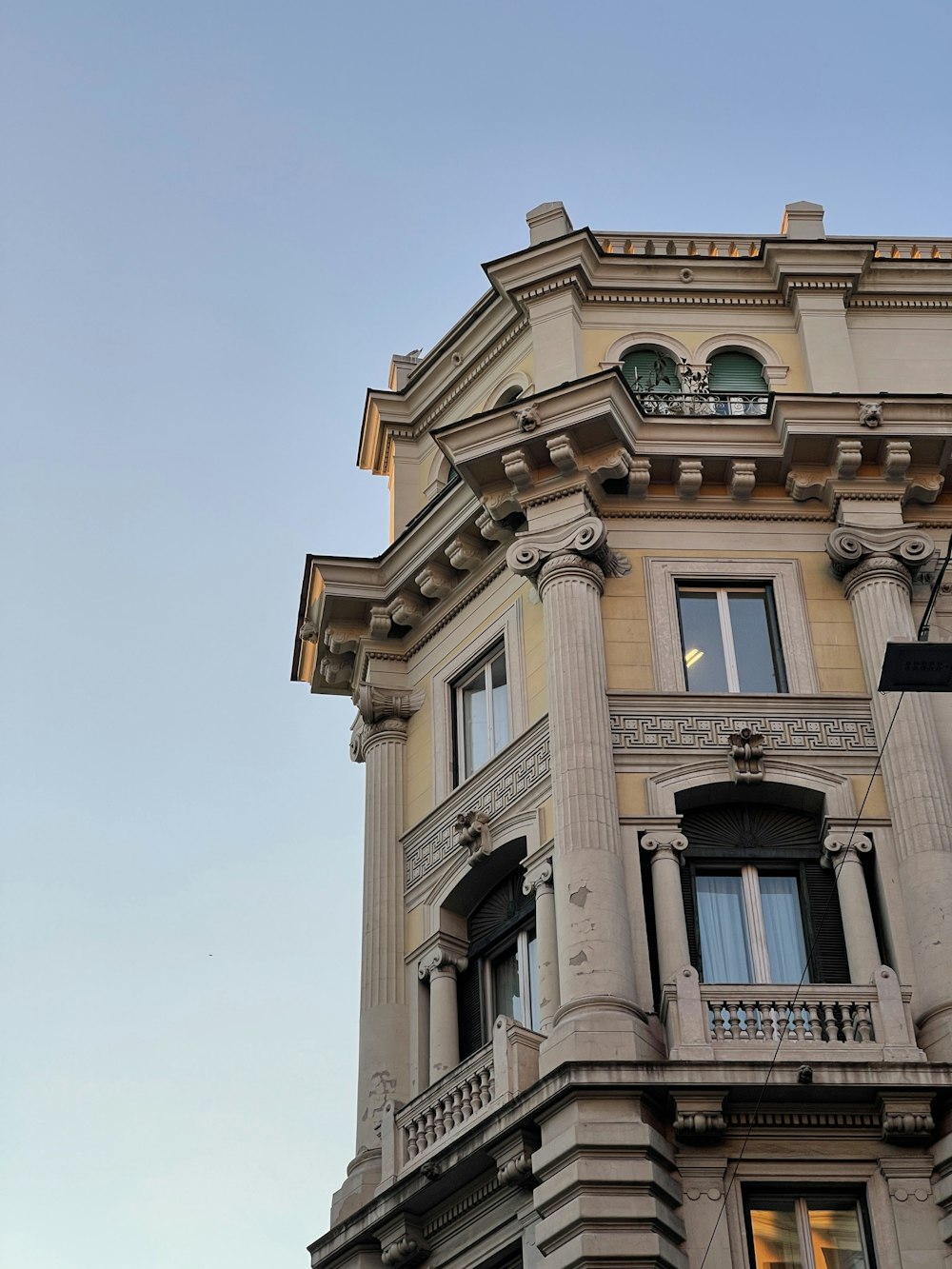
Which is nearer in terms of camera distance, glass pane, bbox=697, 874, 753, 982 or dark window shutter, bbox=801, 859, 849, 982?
dark window shutter, bbox=801, 859, 849, 982

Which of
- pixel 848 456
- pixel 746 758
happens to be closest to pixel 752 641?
pixel 746 758

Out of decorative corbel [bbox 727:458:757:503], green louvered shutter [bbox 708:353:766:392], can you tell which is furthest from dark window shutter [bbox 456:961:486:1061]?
green louvered shutter [bbox 708:353:766:392]

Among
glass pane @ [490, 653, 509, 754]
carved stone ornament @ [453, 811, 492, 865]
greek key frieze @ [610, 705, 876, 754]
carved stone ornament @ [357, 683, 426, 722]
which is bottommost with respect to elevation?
carved stone ornament @ [453, 811, 492, 865]

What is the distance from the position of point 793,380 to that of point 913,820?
9.31m

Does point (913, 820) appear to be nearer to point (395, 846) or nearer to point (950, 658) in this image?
point (950, 658)

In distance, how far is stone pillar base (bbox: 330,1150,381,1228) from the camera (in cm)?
2916

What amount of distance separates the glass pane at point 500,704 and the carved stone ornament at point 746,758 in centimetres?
400

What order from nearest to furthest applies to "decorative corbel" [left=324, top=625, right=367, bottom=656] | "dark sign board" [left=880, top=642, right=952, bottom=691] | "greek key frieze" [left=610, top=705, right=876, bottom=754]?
"dark sign board" [left=880, top=642, right=952, bottom=691] → "greek key frieze" [left=610, top=705, right=876, bottom=754] → "decorative corbel" [left=324, top=625, right=367, bottom=656]

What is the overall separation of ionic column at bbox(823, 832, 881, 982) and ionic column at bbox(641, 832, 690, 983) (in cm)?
218

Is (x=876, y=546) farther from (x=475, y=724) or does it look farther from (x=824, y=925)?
(x=475, y=724)

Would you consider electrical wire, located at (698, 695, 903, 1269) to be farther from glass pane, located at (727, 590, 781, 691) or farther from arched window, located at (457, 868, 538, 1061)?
arched window, located at (457, 868, 538, 1061)

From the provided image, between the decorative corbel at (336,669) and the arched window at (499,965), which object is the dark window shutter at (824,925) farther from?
the decorative corbel at (336,669)

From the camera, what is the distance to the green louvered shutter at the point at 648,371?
34.9 m

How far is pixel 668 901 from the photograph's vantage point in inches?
1115
